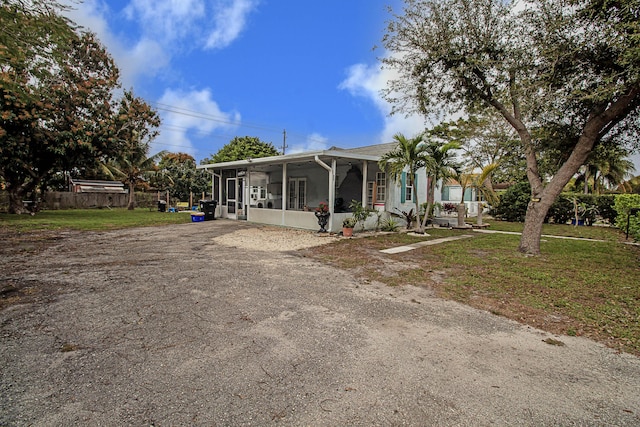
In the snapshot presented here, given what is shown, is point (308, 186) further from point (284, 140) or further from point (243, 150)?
point (284, 140)

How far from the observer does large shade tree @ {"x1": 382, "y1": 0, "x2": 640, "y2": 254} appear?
598cm

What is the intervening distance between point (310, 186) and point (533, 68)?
1044 centimetres

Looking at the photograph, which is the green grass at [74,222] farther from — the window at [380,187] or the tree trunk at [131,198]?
the window at [380,187]

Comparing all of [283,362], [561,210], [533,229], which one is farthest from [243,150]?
[283,362]

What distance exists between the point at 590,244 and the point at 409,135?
6.41m

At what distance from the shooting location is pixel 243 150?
2991cm

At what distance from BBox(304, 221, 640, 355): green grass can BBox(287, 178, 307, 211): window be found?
7019 millimetres

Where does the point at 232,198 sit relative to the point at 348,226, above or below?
above

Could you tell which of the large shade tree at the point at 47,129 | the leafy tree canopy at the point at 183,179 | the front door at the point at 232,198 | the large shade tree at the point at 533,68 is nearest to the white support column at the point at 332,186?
the large shade tree at the point at 533,68

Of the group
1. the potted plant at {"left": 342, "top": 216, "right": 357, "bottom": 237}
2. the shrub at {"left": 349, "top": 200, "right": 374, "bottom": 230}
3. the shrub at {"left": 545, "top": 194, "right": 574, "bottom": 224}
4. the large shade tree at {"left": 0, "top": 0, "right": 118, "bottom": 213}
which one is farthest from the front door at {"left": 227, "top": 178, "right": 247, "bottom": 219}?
the shrub at {"left": 545, "top": 194, "right": 574, "bottom": 224}

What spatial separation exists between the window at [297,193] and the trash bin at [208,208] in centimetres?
390

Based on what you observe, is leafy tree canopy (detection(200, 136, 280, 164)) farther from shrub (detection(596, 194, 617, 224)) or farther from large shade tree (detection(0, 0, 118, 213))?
shrub (detection(596, 194, 617, 224))

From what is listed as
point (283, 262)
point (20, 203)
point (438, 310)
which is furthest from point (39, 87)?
point (438, 310)

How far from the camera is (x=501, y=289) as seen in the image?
496cm
